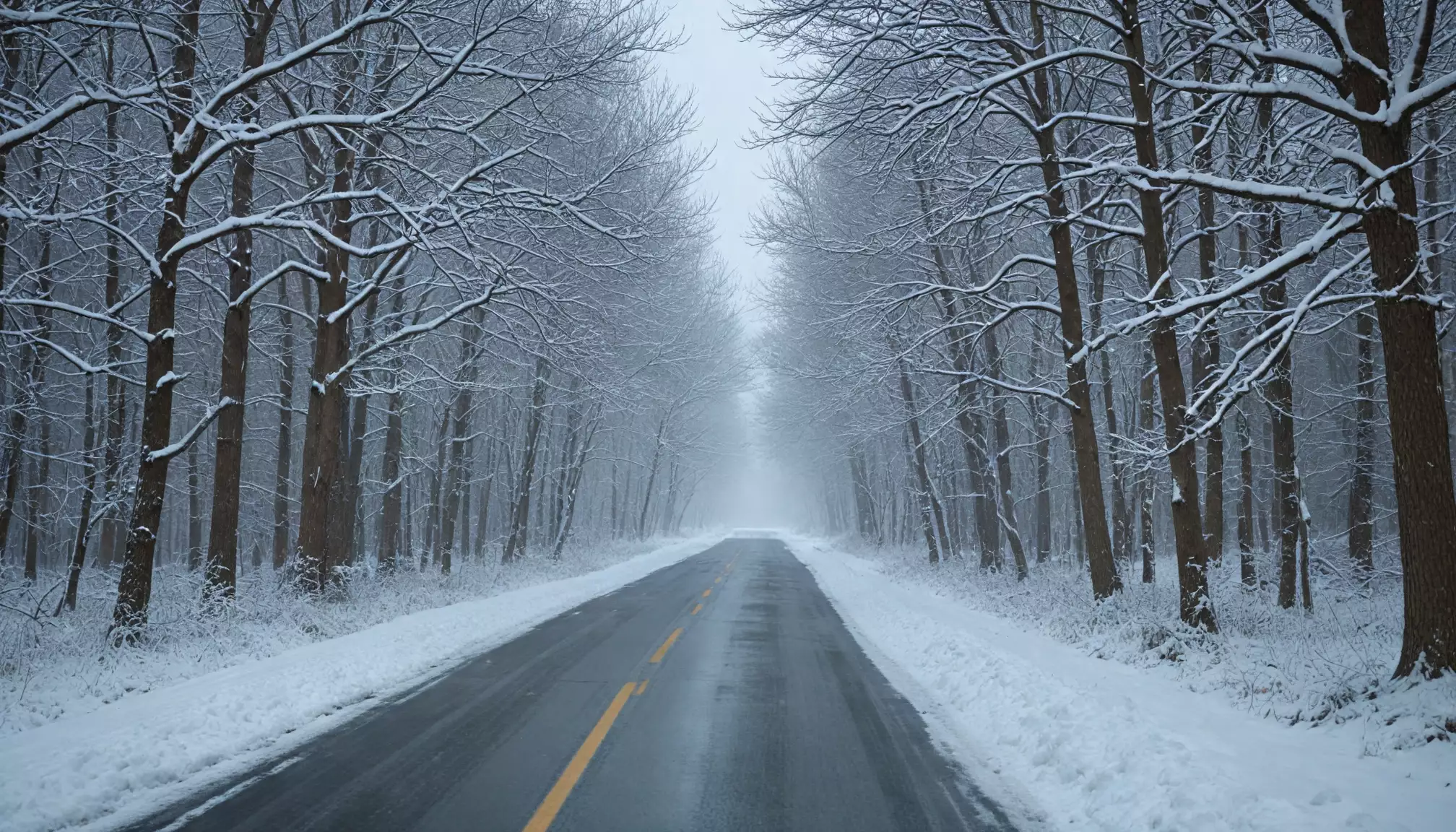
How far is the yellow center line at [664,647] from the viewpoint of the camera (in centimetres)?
1026

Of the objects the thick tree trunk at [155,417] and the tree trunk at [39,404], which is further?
the tree trunk at [39,404]

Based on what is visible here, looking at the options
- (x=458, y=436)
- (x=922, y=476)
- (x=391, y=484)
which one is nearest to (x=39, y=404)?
(x=391, y=484)

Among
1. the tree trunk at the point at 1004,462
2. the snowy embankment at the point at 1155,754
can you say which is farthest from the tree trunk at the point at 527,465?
the snowy embankment at the point at 1155,754

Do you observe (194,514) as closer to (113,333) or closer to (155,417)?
(113,333)

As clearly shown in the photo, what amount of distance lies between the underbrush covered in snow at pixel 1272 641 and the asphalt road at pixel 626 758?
10.2 feet

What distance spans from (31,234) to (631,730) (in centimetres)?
1866

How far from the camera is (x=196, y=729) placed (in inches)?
260

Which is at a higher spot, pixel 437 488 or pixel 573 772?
pixel 437 488

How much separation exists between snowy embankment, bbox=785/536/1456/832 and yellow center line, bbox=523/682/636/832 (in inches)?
117

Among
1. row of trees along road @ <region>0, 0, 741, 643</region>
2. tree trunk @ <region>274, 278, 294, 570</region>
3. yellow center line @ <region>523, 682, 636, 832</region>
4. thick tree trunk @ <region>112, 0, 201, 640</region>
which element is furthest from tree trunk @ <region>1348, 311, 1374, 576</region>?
tree trunk @ <region>274, 278, 294, 570</region>

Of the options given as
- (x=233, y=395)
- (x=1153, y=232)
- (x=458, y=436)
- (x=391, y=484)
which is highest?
(x=1153, y=232)

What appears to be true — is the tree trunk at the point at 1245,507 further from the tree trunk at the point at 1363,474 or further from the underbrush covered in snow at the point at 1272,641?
the tree trunk at the point at 1363,474

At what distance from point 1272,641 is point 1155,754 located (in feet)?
17.1

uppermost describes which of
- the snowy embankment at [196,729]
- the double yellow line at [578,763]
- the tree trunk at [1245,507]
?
the tree trunk at [1245,507]
